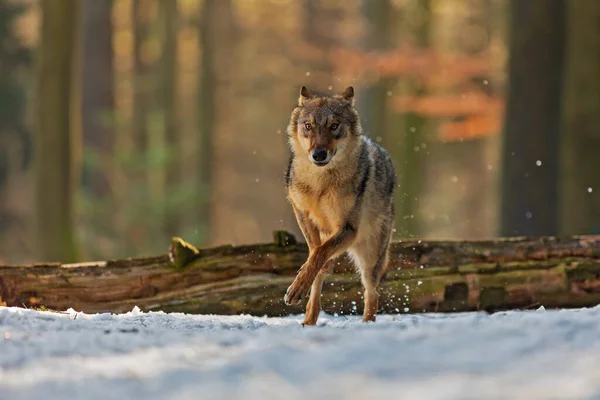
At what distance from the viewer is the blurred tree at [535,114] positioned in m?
15.6

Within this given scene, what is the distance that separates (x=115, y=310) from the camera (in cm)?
883

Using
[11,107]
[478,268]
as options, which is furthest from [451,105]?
[11,107]

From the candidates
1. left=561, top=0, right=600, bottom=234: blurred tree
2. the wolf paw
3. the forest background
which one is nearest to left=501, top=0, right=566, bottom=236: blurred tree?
the forest background

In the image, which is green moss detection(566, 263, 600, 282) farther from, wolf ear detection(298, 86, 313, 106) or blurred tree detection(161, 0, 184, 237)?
blurred tree detection(161, 0, 184, 237)

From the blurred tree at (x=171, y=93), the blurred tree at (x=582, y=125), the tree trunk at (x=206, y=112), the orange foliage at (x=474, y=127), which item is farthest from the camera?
the tree trunk at (x=206, y=112)

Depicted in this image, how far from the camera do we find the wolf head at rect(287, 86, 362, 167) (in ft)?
25.0

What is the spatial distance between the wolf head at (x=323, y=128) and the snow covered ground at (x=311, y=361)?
194 cm

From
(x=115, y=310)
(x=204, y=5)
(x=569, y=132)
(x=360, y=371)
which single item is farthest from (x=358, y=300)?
(x=204, y=5)

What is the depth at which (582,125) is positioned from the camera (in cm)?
1458

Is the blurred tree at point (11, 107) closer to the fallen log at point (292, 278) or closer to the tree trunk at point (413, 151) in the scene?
the tree trunk at point (413, 151)

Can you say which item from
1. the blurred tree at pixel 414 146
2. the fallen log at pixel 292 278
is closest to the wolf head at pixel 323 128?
the fallen log at pixel 292 278

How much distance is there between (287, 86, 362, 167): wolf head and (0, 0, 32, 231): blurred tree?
79.6ft

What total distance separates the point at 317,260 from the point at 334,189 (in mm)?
684

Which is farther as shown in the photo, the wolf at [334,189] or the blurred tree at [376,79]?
the blurred tree at [376,79]
